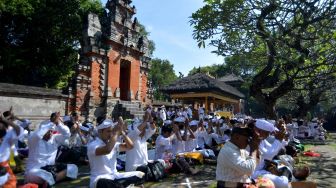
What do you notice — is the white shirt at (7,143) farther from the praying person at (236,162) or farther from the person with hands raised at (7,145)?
the praying person at (236,162)

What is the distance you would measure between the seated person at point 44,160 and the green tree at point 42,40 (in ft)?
68.2

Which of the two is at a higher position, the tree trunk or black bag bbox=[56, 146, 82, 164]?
the tree trunk

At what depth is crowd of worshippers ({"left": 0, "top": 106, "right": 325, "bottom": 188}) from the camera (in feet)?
16.4

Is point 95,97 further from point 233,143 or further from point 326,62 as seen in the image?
point 233,143

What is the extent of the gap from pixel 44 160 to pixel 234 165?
4771 mm

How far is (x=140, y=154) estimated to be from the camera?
8570 millimetres

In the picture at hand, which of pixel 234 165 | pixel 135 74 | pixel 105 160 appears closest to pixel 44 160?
pixel 105 160

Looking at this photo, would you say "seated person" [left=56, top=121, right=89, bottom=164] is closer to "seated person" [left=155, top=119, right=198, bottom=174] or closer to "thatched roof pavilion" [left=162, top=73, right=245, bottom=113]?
"seated person" [left=155, top=119, right=198, bottom=174]

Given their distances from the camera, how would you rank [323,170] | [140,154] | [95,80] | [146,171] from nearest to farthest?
1. [140,154]
2. [146,171]
3. [323,170]
4. [95,80]

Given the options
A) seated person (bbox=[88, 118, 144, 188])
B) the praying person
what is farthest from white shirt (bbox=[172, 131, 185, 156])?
the praying person

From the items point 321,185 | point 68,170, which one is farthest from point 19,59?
point 321,185

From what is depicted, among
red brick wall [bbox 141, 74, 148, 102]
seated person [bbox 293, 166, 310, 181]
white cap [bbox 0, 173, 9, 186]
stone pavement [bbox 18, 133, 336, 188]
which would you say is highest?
red brick wall [bbox 141, 74, 148, 102]

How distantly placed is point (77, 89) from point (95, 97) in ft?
5.61

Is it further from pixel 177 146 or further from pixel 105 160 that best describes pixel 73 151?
pixel 105 160
